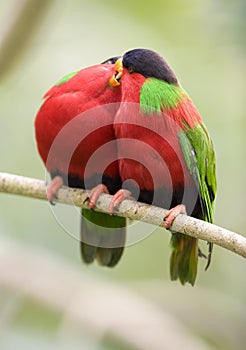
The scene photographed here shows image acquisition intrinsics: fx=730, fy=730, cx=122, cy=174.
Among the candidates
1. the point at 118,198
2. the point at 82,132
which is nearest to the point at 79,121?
the point at 82,132

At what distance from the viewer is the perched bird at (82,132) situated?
251 centimetres

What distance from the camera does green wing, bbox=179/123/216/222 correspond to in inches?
92.8

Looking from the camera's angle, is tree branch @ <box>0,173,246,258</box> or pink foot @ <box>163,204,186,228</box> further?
pink foot @ <box>163,204,186,228</box>

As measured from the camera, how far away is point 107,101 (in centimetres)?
251

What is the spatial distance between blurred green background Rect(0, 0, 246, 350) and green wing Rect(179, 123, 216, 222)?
0.67m

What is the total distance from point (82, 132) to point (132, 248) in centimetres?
170

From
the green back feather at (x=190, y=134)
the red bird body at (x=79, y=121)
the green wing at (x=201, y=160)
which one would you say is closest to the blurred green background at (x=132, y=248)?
the red bird body at (x=79, y=121)

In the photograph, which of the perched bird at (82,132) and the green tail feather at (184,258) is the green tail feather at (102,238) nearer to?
the perched bird at (82,132)

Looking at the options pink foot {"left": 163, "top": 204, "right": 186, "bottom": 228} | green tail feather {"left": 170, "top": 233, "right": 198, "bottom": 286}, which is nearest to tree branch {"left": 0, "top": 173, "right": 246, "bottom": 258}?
pink foot {"left": 163, "top": 204, "right": 186, "bottom": 228}

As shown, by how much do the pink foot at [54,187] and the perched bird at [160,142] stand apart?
1.01 feet

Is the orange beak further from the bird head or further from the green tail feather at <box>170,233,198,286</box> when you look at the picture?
the green tail feather at <box>170,233,198,286</box>

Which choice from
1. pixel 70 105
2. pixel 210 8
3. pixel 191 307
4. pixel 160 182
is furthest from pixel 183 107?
→ pixel 191 307

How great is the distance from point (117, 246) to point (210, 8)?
3.33 ft

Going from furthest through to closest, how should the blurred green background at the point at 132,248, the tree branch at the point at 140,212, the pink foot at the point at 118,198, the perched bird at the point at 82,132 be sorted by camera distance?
the blurred green background at the point at 132,248
the perched bird at the point at 82,132
the pink foot at the point at 118,198
the tree branch at the point at 140,212
